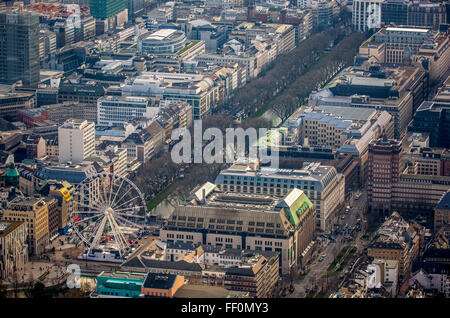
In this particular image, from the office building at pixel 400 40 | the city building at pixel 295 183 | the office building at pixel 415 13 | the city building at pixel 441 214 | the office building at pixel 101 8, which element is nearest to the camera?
the city building at pixel 441 214

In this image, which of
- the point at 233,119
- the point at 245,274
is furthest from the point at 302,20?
the point at 245,274

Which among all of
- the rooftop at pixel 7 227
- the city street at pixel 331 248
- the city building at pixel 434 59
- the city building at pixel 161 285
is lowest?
the city street at pixel 331 248

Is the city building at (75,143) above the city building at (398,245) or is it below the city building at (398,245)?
above

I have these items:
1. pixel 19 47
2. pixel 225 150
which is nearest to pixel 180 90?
pixel 225 150

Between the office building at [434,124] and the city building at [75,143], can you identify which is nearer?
the city building at [75,143]

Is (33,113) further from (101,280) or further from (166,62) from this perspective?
(101,280)

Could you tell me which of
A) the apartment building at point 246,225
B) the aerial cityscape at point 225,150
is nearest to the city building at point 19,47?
the aerial cityscape at point 225,150

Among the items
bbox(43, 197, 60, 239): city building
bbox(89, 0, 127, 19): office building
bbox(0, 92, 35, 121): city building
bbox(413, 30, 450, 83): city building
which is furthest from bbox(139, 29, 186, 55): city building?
bbox(43, 197, 60, 239): city building

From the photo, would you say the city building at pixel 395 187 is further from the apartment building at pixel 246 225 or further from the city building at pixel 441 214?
the apartment building at pixel 246 225

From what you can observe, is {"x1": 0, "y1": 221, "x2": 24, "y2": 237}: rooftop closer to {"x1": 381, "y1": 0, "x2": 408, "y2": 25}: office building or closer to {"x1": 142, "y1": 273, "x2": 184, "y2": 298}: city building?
{"x1": 142, "y1": 273, "x2": 184, "y2": 298}: city building
